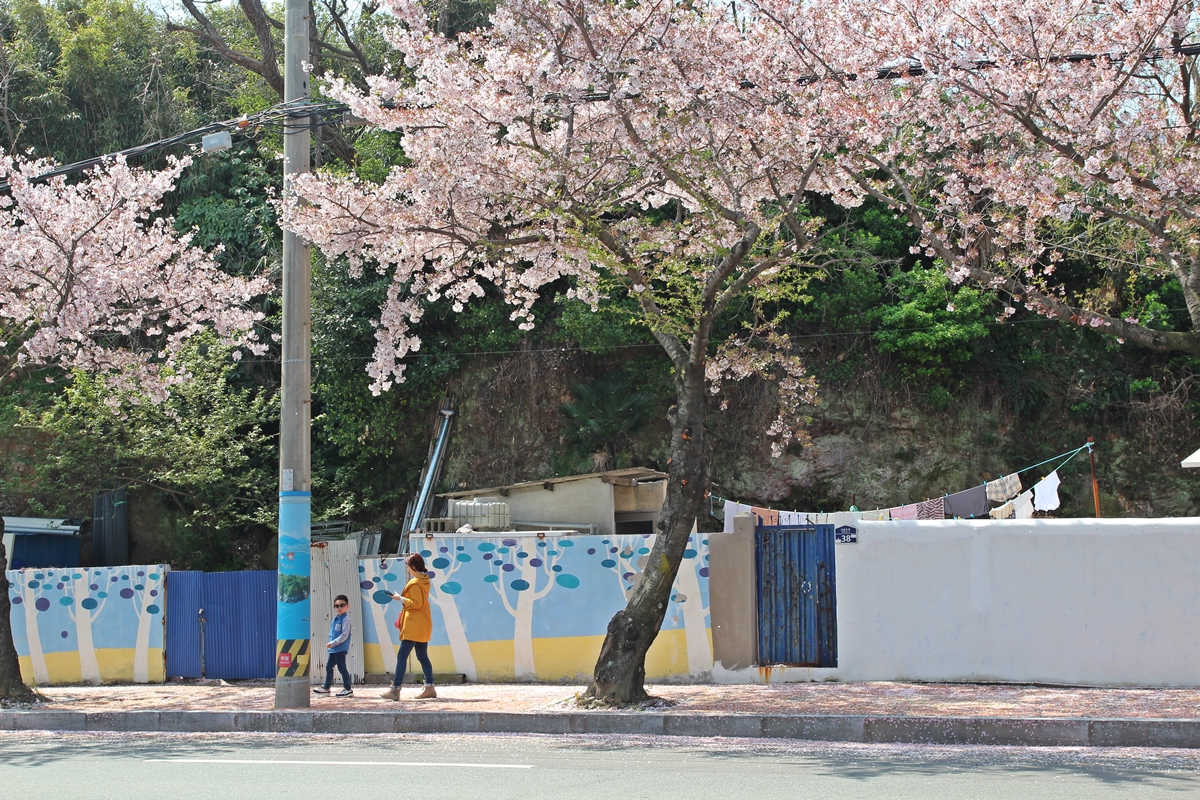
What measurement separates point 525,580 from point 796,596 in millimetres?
3422

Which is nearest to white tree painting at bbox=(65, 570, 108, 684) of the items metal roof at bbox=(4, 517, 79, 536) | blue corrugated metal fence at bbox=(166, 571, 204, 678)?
blue corrugated metal fence at bbox=(166, 571, 204, 678)

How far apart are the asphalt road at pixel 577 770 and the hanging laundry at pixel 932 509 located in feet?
31.1

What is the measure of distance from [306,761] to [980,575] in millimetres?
7573

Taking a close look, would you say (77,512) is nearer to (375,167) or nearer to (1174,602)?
(375,167)

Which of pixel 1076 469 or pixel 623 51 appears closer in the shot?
pixel 623 51

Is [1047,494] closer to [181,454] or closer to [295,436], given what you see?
[295,436]

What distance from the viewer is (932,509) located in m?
18.1

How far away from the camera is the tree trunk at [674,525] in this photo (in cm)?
1106

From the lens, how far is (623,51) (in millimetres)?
11266

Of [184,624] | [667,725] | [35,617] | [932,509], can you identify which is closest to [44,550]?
[35,617]

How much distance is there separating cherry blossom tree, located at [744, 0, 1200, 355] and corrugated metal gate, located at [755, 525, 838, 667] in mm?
3677

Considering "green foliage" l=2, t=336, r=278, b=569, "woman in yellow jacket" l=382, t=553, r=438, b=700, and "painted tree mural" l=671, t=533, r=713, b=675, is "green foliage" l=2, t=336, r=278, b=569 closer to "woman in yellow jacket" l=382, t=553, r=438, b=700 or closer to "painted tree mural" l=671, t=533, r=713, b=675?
"woman in yellow jacket" l=382, t=553, r=438, b=700

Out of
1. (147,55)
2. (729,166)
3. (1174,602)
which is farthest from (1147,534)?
(147,55)

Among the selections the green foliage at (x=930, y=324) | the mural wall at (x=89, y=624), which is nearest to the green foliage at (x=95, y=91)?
the mural wall at (x=89, y=624)
